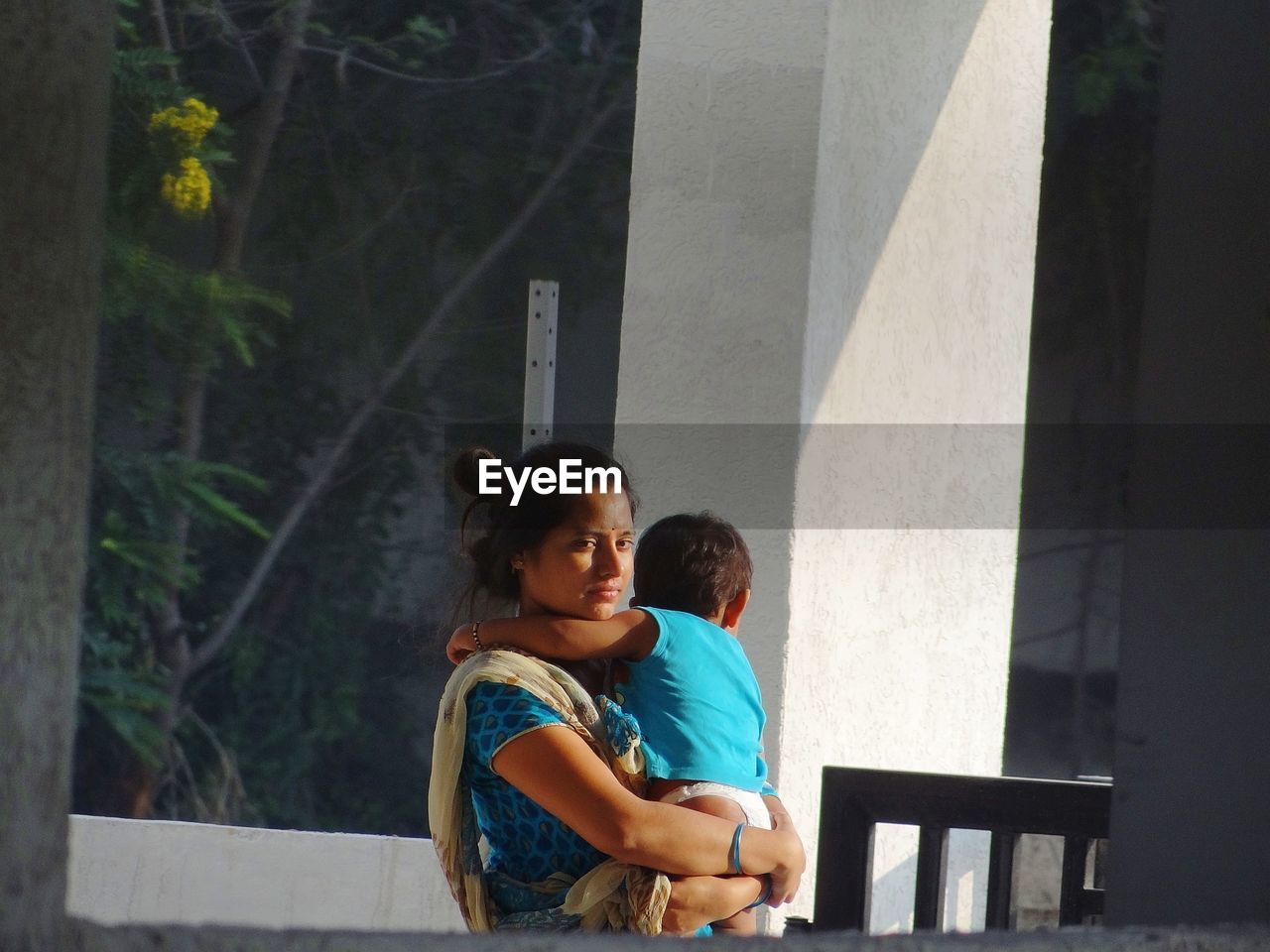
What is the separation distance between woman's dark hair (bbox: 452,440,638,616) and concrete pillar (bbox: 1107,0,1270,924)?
79cm

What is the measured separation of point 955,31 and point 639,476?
116 cm

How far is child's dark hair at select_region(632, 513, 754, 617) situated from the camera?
1.94m

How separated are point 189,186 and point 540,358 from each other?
324 centimetres

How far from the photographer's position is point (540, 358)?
7.89ft

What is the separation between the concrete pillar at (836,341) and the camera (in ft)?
9.05

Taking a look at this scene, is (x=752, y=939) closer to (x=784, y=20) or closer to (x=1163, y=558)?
(x=1163, y=558)

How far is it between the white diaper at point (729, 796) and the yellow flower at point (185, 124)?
4.15m

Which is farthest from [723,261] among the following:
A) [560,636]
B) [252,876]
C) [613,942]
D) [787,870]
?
[613,942]

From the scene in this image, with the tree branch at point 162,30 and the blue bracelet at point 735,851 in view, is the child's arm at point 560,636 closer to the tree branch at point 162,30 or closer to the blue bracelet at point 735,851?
the blue bracelet at point 735,851

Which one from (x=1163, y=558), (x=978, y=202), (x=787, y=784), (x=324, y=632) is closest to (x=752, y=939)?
(x=1163, y=558)

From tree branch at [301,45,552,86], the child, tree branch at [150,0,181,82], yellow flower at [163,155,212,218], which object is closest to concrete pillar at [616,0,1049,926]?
the child

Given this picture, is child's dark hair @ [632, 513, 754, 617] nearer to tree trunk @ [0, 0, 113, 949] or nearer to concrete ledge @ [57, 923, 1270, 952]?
concrete ledge @ [57, 923, 1270, 952]

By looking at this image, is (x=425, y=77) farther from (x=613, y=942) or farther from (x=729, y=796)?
(x=613, y=942)

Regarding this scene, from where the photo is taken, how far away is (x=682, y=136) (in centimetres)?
290
